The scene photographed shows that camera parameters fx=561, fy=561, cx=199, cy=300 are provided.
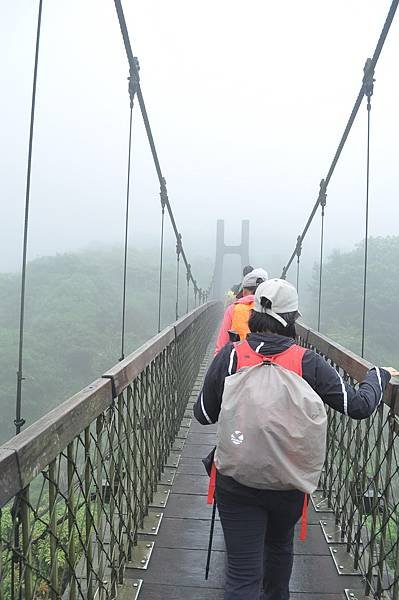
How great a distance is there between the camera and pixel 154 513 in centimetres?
200

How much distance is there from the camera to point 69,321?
26984 millimetres

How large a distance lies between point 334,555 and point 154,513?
647mm

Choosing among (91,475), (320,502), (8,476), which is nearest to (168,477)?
(320,502)

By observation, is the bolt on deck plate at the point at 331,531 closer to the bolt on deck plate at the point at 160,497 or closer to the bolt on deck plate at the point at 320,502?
the bolt on deck plate at the point at 320,502

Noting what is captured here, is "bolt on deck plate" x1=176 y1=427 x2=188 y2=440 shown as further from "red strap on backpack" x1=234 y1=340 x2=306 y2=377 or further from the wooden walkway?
"red strap on backpack" x1=234 y1=340 x2=306 y2=377

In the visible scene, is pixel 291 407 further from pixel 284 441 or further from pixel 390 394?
pixel 390 394

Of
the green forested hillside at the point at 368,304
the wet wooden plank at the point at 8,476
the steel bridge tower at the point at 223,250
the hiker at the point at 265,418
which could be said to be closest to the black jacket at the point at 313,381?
the hiker at the point at 265,418

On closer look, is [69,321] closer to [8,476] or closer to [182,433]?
[182,433]

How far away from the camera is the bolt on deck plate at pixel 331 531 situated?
5.81 feet

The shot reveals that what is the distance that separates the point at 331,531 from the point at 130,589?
27.5 inches

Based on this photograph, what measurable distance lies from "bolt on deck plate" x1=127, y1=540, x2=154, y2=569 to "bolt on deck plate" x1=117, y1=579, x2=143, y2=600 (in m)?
0.08

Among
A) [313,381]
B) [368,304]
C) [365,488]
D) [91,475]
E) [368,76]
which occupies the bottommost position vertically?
[365,488]

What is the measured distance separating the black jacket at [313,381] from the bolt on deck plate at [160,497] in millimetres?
1038

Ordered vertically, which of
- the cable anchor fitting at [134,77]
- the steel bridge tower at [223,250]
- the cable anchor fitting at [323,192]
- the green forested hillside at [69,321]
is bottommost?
the green forested hillside at [69,321]
